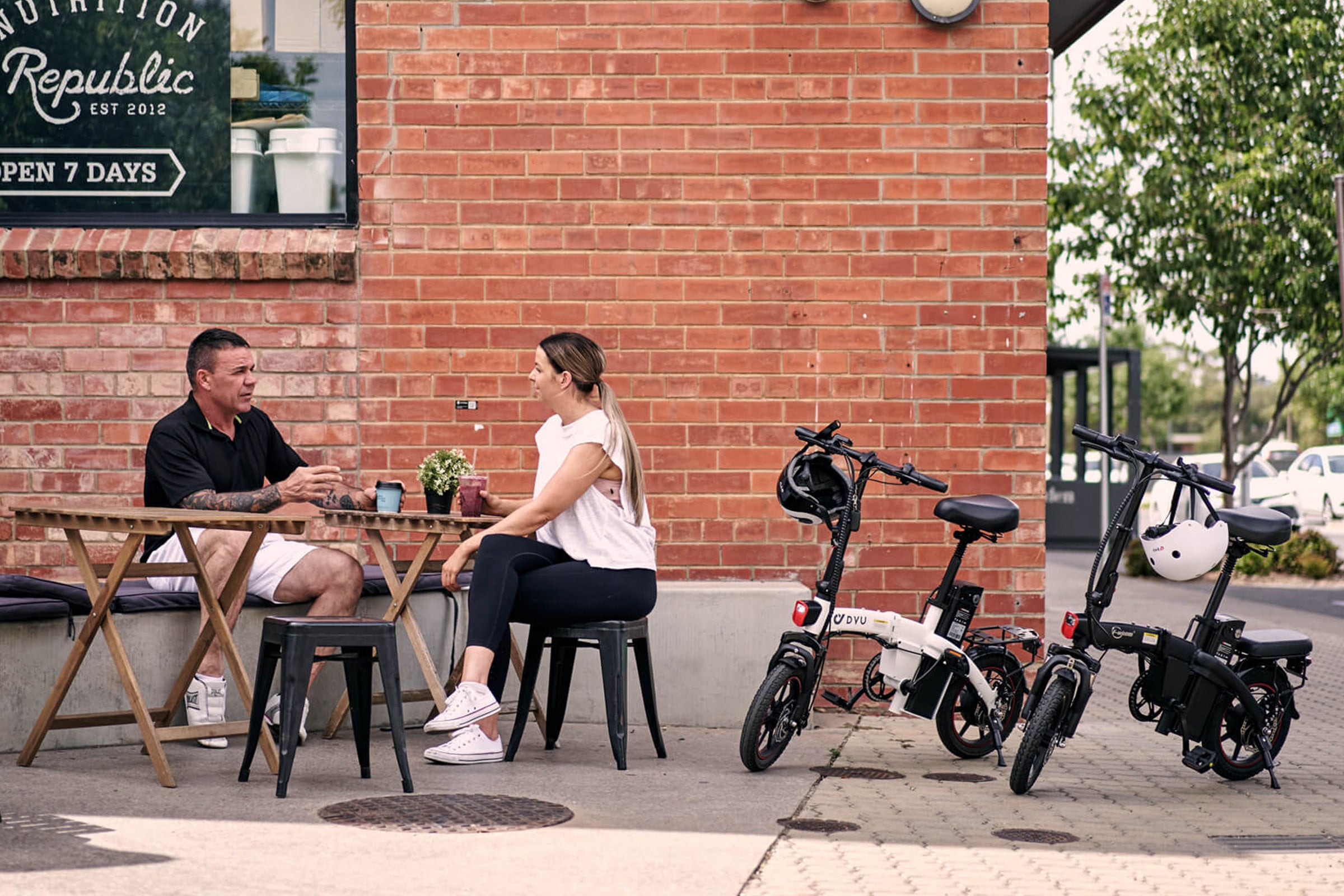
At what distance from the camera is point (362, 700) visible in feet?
18.0

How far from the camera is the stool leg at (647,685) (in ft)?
19.4

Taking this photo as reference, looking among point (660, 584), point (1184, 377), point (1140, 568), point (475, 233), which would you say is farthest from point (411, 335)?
point (1184, 377)

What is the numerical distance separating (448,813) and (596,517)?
1.41m

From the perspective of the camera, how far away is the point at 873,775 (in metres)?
5.83

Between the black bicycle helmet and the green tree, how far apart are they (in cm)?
1359

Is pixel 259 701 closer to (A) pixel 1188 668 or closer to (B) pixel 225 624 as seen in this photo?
(B) pixel 225 624

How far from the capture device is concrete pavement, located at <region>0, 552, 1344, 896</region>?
412 centimetres

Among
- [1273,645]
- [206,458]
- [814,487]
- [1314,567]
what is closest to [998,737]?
[1273,645]

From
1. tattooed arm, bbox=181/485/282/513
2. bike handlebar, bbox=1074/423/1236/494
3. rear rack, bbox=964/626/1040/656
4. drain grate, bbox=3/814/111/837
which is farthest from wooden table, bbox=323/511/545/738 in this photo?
bike handlebar, bbox=1074/423/1236/494

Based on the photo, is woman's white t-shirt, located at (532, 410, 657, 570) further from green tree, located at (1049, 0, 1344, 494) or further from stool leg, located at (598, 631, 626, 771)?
green tree, located at (1049, 0, 1344, 494)

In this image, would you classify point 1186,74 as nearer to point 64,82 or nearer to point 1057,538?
point 1057,538

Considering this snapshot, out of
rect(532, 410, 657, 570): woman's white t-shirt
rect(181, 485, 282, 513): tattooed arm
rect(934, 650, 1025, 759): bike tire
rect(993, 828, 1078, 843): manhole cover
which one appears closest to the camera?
rect(993, 828, 1078, 843): manhole cover

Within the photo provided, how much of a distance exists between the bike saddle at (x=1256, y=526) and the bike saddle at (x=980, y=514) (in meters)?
0.75

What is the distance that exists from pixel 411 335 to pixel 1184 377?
62.8 meters
